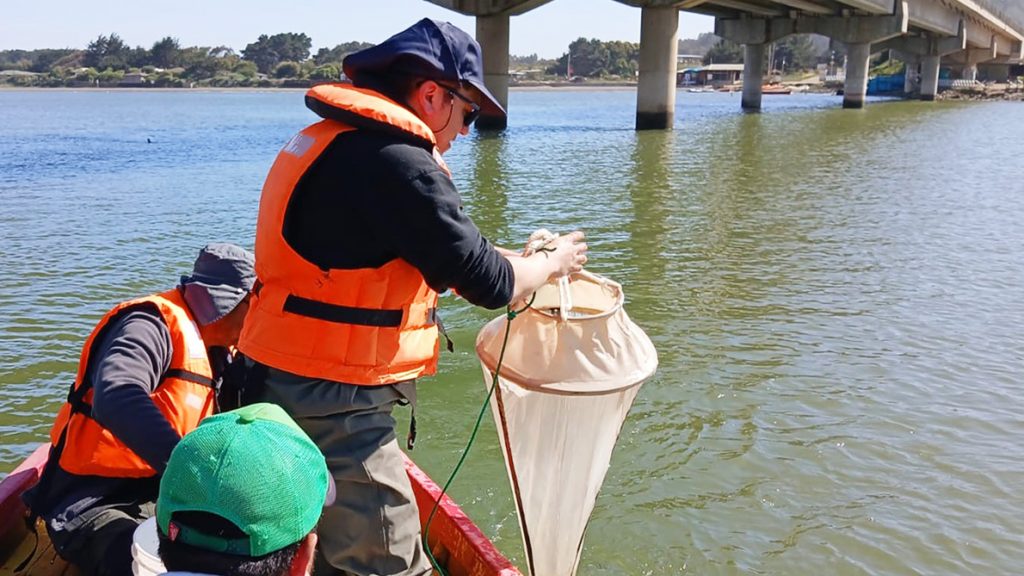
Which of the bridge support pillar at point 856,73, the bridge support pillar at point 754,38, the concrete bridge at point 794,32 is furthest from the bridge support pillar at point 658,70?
the bridge support pillar at point 856,73

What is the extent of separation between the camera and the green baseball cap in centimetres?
193

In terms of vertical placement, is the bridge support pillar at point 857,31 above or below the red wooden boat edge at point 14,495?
above

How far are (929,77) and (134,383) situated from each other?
8224cm

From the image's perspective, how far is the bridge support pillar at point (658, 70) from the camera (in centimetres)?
4000

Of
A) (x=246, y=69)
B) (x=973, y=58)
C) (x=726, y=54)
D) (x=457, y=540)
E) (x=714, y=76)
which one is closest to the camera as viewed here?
(x=457, y=540)

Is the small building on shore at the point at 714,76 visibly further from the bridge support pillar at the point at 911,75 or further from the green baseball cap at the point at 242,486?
the green baseball cap at the point at 242,486

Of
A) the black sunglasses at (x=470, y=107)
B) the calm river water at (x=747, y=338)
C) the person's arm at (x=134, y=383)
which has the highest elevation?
the black sunglasses at (x=470, y=107)

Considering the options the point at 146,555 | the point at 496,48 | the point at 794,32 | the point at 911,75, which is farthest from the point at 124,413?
the point at 911,75

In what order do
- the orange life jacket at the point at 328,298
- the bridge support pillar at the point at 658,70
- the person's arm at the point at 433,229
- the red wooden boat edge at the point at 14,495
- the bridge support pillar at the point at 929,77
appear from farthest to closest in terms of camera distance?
the bridge support pillar at the point at 929,77
the bridge support pillar at the point at 658,70
the red wooden boat edge at the point at 14,495
the orange life jacket at the point at 328,298
the person's arm at the point at 433,229

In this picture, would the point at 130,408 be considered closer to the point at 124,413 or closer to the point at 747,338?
the point at 124,413

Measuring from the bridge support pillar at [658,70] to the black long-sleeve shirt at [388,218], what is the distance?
126 feet

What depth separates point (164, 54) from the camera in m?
174

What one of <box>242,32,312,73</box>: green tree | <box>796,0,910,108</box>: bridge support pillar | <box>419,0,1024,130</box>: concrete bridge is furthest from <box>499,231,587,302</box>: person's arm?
<box>242,32,312,73</box>: green tree

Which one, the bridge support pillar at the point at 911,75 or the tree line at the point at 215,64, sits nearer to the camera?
the bridge support pillar at the point at 911,75
